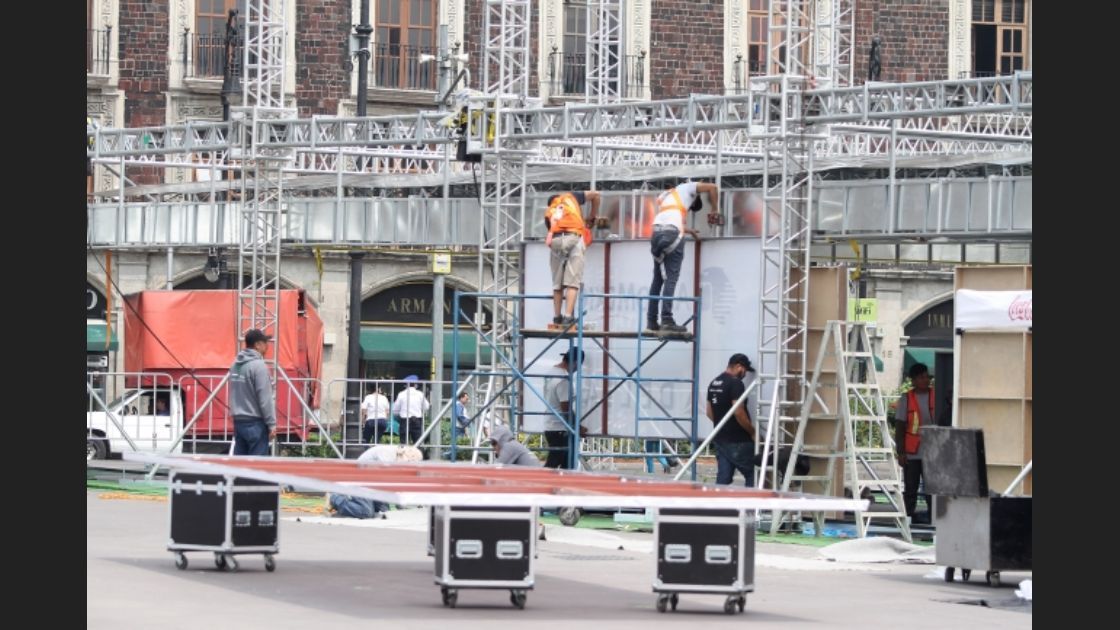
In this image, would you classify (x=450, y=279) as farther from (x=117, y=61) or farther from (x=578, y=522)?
(x=578, y=522)

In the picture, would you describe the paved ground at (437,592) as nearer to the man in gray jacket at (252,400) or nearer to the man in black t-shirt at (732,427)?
the man in gray jacket at (252,400)

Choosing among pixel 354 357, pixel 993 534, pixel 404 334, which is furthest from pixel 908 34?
pixel 993 534

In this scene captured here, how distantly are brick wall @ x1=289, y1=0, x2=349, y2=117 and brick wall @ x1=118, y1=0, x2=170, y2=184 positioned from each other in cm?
336

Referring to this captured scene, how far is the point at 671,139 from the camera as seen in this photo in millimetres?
42938

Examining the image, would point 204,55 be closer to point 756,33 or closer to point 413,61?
point 413,61

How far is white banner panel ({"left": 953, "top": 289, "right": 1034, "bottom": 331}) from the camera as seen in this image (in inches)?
843

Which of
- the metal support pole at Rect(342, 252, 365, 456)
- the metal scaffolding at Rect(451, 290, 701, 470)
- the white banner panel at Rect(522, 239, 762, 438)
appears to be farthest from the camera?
the metal support pole at Rect(342, 252, 365, 456)

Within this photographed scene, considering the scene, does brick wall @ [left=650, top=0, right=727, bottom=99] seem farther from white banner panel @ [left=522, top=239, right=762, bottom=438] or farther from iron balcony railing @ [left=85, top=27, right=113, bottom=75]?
white banner panel @ [left=522, top=239, right=762, bottom=438]

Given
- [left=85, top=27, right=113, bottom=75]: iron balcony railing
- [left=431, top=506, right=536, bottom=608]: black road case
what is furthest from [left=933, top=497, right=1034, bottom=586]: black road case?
[left=85, top=27, right=113, bottom=75]: iron balcony railing

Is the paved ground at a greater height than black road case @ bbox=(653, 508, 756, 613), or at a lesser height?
lesser

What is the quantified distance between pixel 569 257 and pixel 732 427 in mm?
3229

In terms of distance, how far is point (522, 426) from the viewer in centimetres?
2830

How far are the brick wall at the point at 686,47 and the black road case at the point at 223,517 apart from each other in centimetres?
4245

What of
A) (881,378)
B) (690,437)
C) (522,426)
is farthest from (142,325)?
(881,378)
